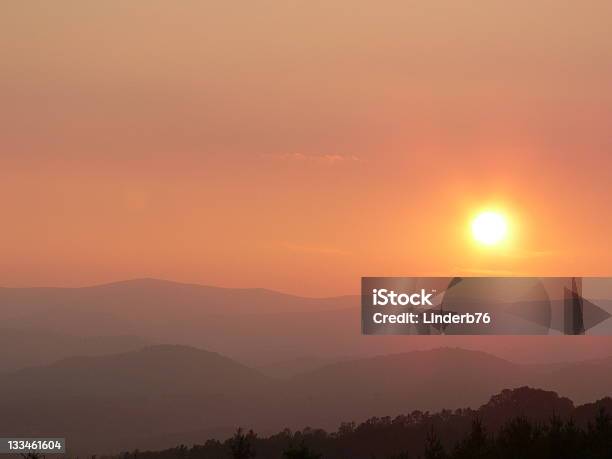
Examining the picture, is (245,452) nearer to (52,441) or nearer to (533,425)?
(52,441)

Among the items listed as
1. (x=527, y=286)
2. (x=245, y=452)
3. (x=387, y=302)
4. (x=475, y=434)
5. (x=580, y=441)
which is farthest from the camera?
(x=475, y=434)

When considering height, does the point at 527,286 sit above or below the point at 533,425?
above

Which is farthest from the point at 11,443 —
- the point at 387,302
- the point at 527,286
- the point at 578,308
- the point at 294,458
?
the point at 578,308

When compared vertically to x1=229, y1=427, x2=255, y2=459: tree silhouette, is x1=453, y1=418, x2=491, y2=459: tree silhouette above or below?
above

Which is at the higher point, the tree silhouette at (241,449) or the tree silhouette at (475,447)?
the tree silhouette at (475,447)

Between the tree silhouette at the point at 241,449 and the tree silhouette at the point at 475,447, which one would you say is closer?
the tree silhouette at the point at 241,449

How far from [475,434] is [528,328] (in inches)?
492

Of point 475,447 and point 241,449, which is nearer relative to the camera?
point 241,449

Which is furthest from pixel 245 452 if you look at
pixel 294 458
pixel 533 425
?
pixel 533 425

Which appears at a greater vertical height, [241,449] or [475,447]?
[475,447]

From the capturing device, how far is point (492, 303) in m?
63.0

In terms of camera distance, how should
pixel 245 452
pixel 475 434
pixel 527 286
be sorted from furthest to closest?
pixel 475 434
pixel 527 286
pixel 245 452

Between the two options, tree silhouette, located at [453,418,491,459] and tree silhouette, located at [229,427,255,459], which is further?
tree silhouette, located at [453,418,491,459]

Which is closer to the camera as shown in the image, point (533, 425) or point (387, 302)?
point (387, 302)
